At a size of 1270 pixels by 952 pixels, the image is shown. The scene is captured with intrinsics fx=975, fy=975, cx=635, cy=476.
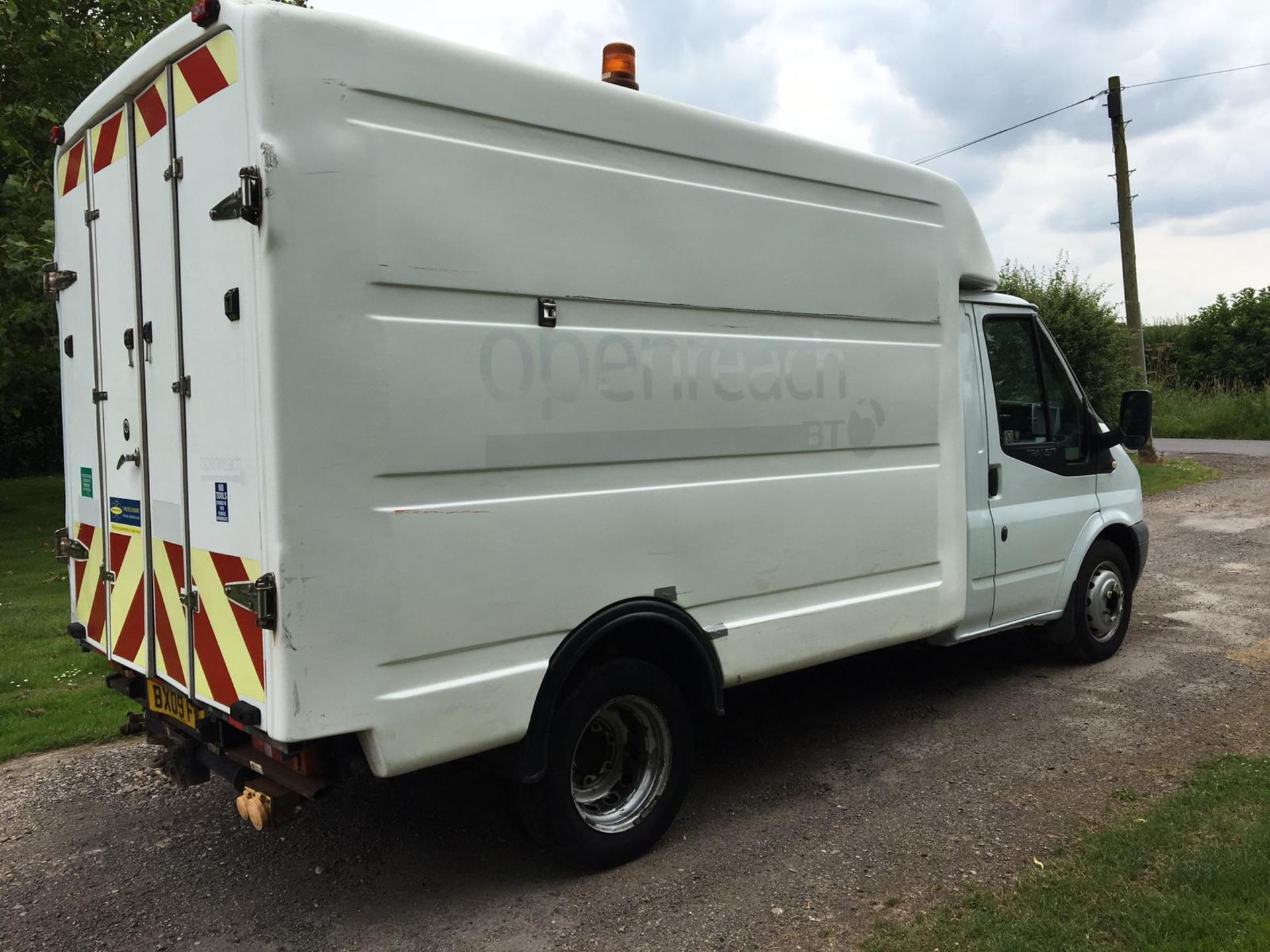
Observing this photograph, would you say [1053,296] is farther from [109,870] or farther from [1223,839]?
[109,870]

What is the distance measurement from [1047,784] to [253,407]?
12.1 ft

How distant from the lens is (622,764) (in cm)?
387

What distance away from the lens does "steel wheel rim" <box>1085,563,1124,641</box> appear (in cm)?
605

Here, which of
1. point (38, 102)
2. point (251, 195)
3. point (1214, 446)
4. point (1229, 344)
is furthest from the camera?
point (1229, 344)

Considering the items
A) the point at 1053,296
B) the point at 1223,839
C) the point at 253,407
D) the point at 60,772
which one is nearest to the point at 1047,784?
the point at 1223,839

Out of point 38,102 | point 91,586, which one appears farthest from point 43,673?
point 38,102

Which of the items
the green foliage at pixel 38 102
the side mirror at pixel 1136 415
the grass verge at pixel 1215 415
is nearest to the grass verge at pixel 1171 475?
the grass verge at pixel 1215 415

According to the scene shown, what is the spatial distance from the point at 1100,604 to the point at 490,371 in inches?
179

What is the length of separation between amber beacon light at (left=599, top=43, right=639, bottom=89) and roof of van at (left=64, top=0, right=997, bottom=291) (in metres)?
0.34

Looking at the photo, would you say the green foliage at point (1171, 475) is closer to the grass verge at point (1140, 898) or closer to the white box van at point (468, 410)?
the grass verge at point (1140, 898)

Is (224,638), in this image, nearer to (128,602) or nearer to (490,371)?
(128,602)

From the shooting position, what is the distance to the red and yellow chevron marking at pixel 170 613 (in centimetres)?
341

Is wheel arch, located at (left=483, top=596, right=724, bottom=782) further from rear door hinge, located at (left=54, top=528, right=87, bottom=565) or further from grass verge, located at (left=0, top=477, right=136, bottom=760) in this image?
grass verge, located at (left=0, top=477, right=136, bottom=760)

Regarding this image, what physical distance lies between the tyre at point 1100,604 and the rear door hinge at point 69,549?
5.31 m
